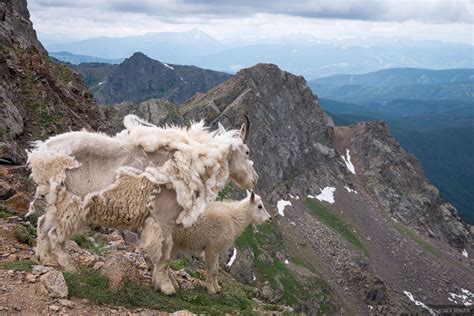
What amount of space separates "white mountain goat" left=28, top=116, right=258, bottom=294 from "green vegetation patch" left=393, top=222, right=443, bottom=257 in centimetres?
8245

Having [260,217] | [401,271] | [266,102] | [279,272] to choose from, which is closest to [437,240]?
[401,271]

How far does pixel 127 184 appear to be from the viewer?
8078 mm

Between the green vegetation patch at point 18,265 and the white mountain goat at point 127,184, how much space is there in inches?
9.2

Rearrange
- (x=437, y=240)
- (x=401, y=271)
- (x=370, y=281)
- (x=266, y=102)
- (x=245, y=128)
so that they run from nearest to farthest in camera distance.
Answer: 1. (x=245, y=128)
2. (x=370, y=281)
3. (x=401, y=271)
4. (x=266, y=102)
5. (x=437, y=240)

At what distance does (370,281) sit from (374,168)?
136 ft

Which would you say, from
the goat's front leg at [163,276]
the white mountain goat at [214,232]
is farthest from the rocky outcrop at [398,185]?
the goat's front leg at [163,276]

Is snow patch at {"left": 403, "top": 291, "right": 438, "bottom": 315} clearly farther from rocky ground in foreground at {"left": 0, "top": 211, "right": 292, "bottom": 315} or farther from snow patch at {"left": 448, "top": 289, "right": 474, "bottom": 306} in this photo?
rocky ground in foreground at {"left": 0, "top": 211, "right": 292, "bottom": 315}

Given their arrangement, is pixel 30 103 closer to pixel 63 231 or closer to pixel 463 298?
pixel 63 231

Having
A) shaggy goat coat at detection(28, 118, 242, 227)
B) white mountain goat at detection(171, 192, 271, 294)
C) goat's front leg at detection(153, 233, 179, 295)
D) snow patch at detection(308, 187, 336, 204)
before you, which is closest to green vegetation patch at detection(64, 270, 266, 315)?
goat's front leg at detection(153, 233, 179, 295)

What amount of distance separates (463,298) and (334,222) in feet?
74.6

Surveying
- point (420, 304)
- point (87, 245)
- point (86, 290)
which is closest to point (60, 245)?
point (86, 290)

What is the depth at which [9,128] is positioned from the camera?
19.0 metres

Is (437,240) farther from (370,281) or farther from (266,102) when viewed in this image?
(266,102)

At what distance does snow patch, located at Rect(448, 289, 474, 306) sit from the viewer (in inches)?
2832
